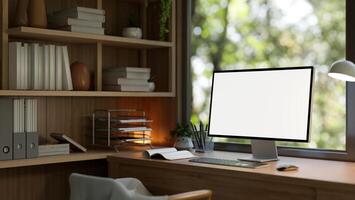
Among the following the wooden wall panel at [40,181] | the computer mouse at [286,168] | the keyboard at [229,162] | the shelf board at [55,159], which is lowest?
the wooden wall panel at [40,181]

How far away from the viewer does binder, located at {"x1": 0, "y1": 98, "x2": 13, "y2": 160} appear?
249 centimetres

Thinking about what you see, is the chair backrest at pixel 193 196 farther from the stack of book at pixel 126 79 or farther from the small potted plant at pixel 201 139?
the stack of book at pixel 126 79

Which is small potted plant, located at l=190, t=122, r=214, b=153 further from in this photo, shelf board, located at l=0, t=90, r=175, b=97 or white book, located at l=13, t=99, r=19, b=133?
white book, located at l=13, t=99, r=19, b=133

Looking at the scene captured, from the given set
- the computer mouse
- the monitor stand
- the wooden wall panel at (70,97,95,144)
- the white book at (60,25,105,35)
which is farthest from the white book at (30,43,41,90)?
the computer mouse

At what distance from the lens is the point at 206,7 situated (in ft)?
10.8

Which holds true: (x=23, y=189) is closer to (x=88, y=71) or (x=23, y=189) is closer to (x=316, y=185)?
(x=88, y=71)

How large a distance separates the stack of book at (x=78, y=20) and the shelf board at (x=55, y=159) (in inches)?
27.3

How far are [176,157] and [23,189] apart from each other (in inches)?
35.8

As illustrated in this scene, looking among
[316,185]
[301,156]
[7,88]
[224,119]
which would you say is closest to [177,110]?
[224,119]

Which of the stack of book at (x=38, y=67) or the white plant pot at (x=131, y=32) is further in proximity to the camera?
the white plant pot at (x=131, y=32)

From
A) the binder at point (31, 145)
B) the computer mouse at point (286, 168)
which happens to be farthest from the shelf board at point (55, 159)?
the computer mouse at point (286, 168)

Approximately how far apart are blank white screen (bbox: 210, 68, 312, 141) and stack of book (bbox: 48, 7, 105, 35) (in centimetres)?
75

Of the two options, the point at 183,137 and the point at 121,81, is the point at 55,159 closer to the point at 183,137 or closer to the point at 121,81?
the point at 121,81

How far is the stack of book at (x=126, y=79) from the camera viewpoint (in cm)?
301
